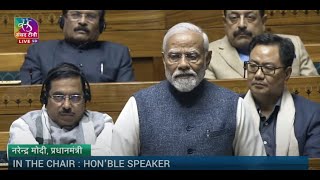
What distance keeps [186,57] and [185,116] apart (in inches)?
6.6

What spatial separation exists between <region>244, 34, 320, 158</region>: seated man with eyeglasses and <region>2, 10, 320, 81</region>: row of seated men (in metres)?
0.08

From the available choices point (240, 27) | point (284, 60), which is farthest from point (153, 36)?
point (284, 60)

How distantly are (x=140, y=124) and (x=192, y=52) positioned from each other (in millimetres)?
250

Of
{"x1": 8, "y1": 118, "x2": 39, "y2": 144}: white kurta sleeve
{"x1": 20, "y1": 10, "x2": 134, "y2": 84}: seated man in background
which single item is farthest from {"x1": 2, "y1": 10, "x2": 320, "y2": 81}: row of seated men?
{"x1": 8, "y1": 118, "x2": 39, "y2": 144}: white kurta sleeve

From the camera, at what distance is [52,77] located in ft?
8.50

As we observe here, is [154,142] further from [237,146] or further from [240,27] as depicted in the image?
[240,27]

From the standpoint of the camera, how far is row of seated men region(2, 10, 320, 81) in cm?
267

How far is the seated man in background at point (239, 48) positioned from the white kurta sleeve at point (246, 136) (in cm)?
22

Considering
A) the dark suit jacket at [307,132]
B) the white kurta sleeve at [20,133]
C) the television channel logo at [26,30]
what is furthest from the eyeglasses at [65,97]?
the dark suit jacket at [307,132]

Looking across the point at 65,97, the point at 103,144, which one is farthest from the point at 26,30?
the point at 103,144

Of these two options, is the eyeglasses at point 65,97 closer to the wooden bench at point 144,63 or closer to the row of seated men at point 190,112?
the row of seated men at point 190,112

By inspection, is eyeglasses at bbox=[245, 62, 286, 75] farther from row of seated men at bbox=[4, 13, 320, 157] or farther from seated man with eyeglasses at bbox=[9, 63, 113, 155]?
seated man with eyeglasses at bbox=[9, 63, 113, 155]

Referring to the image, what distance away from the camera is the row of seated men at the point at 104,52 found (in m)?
2.67
